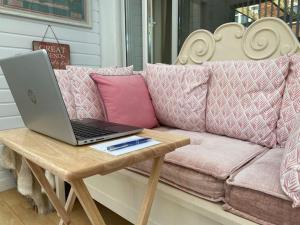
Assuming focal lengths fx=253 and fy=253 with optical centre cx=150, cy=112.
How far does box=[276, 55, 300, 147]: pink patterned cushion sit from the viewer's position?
4.01 feet

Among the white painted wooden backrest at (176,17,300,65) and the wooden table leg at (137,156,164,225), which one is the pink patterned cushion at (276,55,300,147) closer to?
the white painted wooden backrest at (176,17,300,65)

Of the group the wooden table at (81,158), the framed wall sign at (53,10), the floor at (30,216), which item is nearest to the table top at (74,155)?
the wooden table at (81,158)

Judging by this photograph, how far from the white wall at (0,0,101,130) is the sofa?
63 centimetres

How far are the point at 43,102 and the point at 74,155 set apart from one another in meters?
0.20

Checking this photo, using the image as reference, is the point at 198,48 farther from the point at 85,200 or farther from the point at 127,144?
the point at 85,200

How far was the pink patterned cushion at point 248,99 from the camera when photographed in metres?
1.28

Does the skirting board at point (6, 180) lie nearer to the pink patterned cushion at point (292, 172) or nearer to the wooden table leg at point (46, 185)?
the wooden table leg at point (46, 185)

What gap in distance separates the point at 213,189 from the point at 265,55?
0.96 m

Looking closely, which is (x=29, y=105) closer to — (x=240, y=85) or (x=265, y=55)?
(x=240, y=85)

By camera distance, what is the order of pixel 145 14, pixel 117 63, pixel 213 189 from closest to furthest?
pixel 213 189 → pixel 145 14 → pixel 117 63

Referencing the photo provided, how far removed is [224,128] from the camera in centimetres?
142

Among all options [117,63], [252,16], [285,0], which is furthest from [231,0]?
[117,63]

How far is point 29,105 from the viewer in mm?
860

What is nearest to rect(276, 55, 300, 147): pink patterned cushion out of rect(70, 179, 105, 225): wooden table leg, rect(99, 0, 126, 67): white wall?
rect(70, 179, 105, 225): wooden table leg
